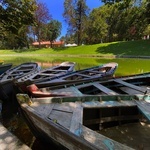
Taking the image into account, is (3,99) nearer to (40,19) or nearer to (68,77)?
(68,77)

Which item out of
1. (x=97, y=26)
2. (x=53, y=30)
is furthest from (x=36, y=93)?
(x=53, y=30)

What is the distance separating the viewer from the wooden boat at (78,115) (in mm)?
2847

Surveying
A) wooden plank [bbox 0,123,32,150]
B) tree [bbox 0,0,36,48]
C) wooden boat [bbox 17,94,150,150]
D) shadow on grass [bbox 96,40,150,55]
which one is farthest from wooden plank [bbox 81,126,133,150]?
Result: shadow on grass [bbox 96,40,150,55]

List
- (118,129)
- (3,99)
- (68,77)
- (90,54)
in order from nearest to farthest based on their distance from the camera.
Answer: (118,129), (3,99), (68,77), (90,54)

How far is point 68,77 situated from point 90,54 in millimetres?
25151

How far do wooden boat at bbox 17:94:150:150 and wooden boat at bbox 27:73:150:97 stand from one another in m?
0.68

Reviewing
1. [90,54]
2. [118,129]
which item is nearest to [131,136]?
[118,129]

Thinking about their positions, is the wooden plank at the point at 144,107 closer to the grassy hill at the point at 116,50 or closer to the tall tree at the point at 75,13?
the grassy hill at the point at 116,50

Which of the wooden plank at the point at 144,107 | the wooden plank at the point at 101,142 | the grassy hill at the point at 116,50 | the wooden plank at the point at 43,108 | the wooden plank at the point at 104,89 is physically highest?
the wooden plank at the point at 43,108

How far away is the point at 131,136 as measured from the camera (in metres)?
4.55

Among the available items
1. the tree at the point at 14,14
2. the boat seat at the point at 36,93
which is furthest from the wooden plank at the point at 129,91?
the tree at the point at 14,14

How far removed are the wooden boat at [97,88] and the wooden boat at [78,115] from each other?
0.68m

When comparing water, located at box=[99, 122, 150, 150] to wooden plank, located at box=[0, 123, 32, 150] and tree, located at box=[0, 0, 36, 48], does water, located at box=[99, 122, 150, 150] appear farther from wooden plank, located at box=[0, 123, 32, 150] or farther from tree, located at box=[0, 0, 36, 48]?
tree, located at box=[0, 0, 36, 48]

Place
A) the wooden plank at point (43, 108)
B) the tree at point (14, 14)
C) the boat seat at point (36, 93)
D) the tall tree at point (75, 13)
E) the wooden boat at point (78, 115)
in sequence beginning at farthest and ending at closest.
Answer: the tall tree at point (75, 13), the tree at point (14, 14), the boat seat at point (36, 93), the wooden plank at point (43, 108), the wooden boat at point (78, 115)
